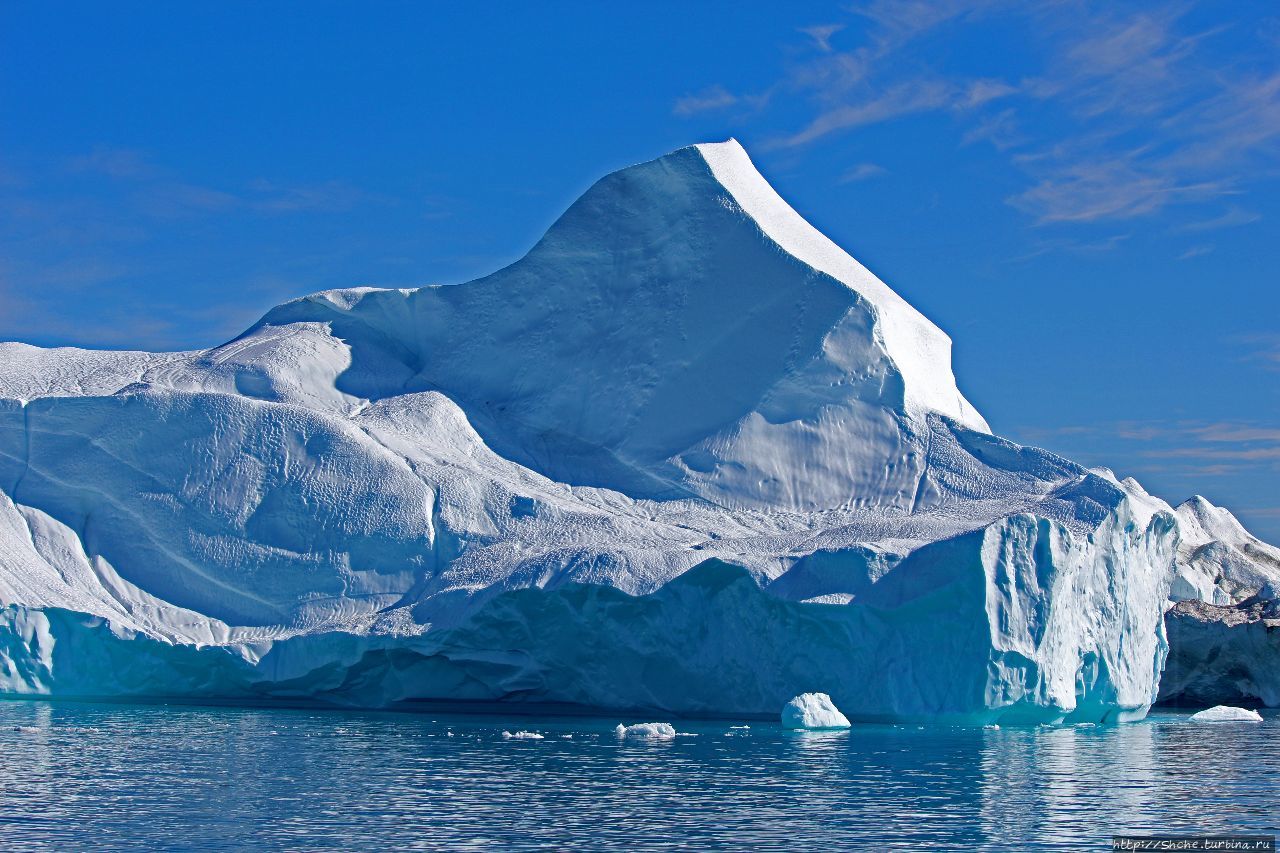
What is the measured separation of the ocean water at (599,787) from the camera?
493 inches

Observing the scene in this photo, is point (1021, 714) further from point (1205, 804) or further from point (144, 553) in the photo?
point (144, 553)

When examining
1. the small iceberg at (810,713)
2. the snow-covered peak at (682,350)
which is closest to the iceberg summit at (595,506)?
the snow-covered peak at (682,350)

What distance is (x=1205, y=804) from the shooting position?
14.7 m

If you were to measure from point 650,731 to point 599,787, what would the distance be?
6.28m

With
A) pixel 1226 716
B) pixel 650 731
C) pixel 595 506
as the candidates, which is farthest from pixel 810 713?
pixel 1226 716

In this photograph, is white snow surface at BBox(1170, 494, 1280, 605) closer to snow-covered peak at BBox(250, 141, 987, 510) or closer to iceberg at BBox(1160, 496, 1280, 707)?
iceberg at BBox(1160, 496, 1280, 707)

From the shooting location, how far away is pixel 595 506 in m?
29.3

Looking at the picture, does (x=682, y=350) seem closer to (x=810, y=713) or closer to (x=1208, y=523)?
(x=810, y=713)

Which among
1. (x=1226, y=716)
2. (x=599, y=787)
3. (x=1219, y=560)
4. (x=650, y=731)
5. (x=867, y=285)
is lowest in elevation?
(x=599, y=787)

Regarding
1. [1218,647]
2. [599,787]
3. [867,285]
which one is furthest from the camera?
[1218,647]

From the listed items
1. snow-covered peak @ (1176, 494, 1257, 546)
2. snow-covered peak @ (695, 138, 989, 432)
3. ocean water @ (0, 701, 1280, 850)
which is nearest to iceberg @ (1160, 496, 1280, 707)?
snow-covered peak @ (1176, 494, 1257, 546)

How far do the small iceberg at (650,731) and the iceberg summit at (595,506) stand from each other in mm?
2797

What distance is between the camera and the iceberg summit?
23.7 metres

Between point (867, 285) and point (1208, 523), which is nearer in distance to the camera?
point (867, 285)
